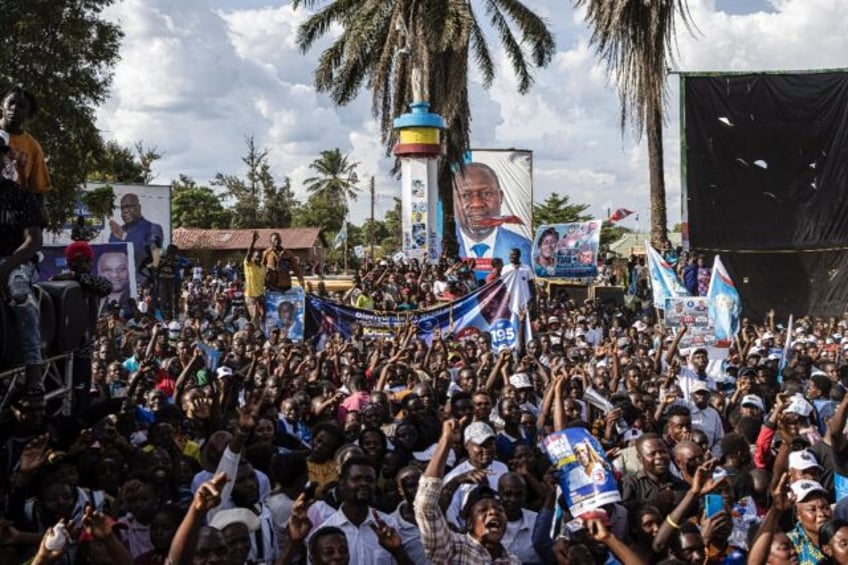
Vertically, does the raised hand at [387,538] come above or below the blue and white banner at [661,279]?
below

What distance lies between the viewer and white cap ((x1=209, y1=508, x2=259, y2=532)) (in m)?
3.96

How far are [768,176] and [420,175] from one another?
691 cm

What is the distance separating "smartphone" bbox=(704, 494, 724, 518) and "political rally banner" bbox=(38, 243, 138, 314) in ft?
32.6

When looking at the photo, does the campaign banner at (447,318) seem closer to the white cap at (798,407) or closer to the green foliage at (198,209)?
the white cap at (798,407)

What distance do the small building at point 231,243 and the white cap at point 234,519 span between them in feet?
133

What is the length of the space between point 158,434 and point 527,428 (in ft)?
7.91

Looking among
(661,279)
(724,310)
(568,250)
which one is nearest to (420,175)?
(568,250)

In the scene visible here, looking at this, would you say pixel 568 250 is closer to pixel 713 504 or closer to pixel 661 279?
pixel 661 279

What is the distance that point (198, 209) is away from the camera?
5319cm

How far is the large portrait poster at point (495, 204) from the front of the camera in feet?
96.9

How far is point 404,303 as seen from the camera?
45.5ft

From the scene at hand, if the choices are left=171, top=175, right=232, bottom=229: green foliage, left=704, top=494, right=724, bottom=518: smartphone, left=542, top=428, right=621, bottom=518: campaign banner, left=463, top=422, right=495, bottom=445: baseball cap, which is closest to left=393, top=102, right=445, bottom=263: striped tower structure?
left=463, top=422, right=495, bottom=445: baseball cap

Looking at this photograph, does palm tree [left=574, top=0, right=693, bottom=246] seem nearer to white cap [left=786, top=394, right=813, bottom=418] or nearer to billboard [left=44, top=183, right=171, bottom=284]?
white cap [left=786, top=394, right=813, bottom=418]

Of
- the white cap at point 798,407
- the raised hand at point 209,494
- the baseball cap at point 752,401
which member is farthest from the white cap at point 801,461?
the raised hand at point 209,494
